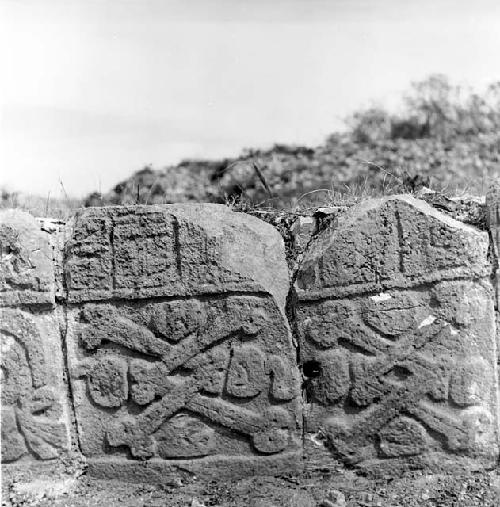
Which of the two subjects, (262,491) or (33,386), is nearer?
(262,491)

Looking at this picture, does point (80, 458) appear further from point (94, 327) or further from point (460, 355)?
point (460, 355)

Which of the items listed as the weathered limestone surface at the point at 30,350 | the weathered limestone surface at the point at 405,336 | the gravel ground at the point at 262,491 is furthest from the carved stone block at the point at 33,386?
the weathered limestone surface at the point at 405,336

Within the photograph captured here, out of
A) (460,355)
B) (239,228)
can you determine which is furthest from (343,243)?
(460,355)

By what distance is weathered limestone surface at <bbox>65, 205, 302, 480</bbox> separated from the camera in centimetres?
299

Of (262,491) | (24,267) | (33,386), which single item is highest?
(24,267)

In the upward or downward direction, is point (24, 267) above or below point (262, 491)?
above

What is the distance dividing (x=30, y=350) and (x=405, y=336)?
1.52m

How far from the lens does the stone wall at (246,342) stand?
9.62ft

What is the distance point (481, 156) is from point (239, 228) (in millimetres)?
9556

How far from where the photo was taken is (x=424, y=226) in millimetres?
2928

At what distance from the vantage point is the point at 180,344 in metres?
3.03

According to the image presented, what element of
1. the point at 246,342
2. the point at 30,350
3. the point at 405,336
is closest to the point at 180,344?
the point at 246,342

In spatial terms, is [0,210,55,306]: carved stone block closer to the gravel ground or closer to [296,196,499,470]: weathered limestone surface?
the gravel ground

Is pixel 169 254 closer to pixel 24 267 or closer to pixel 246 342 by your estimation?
pixel 246 342
